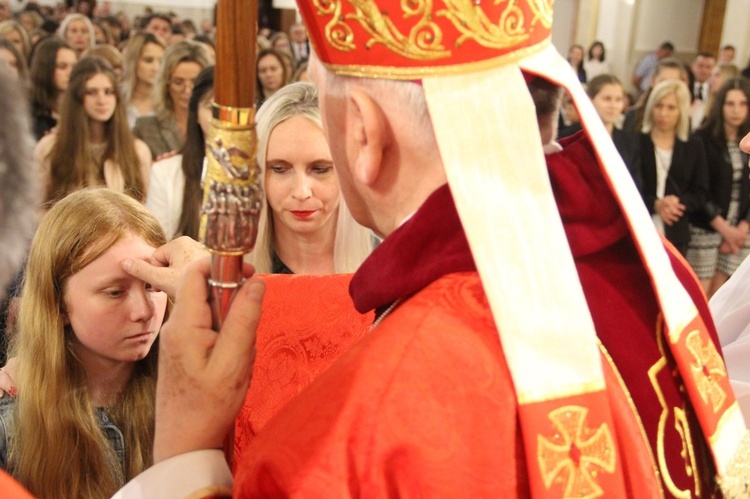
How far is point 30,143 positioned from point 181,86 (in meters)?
4.59

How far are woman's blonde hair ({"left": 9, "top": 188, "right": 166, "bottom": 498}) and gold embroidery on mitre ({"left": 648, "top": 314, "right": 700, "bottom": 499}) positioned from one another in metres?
1.27

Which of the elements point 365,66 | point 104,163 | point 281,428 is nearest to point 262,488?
point 281,428

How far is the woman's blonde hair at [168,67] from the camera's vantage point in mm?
5352

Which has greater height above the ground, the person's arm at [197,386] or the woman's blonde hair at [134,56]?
the woman's blonde hair at [134,56]

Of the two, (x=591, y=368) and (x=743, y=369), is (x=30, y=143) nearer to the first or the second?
(x=591, y=368)

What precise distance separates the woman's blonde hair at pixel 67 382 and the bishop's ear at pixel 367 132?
3.44 feet

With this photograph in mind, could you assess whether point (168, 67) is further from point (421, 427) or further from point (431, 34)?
point (421, 427)

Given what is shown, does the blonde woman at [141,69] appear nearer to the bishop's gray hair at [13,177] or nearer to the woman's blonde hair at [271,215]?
the woman's blonde hair at [271,215]

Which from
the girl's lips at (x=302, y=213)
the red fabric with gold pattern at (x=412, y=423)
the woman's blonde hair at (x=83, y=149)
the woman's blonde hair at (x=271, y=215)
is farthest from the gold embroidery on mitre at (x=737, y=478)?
the woman's blonde hair at (x=83, y=149)

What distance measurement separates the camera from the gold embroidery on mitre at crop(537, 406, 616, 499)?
107 centimetres

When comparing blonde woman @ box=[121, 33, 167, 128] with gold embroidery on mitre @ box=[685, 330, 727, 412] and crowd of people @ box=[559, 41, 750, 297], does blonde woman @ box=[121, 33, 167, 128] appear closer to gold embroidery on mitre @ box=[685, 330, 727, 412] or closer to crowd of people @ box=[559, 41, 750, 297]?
crowd of people @ box=[559, 41, 750, 297]

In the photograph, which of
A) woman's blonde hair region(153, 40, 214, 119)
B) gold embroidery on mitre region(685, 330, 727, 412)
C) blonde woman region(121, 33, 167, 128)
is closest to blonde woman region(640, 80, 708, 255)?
woman's blonde hair region(153, 40, 214, 119)

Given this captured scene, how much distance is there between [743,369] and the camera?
218 cm

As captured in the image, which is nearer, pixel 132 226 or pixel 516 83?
pixel 516 83
